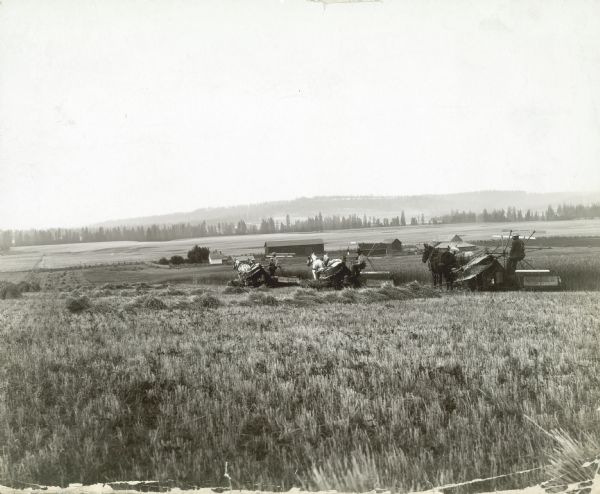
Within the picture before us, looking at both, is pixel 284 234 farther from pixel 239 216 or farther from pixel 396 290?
pixel 396 290

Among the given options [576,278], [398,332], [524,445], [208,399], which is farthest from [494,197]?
[208,399]

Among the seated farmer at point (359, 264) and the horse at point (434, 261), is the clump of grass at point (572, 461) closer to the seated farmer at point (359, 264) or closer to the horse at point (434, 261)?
the horse at point (434, 261)

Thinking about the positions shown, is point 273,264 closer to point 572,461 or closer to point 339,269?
point 339,269

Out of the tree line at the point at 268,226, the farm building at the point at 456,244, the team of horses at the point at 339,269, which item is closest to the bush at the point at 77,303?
the tree line at the point at 268,226

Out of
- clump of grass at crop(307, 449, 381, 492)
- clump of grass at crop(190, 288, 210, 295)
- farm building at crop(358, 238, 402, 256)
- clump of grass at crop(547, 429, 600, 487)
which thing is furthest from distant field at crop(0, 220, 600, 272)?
clump of grass at crop(307, 449, 381, 492)

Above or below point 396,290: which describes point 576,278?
above
